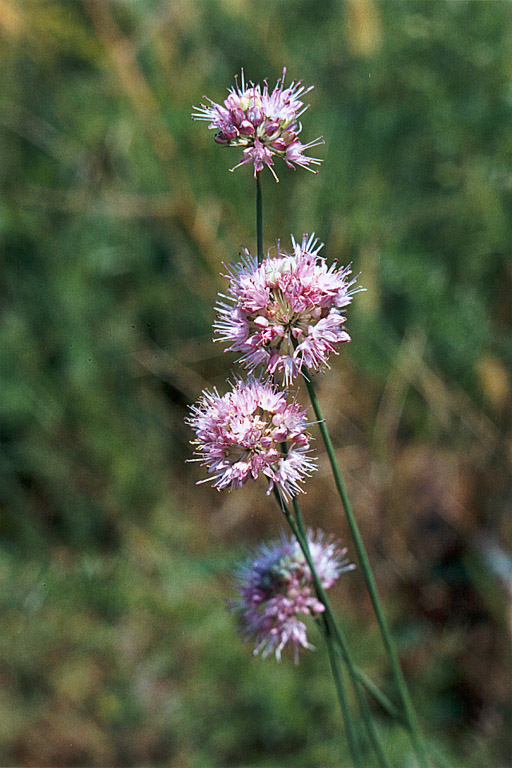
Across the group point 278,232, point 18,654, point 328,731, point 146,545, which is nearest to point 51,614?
point 18,654

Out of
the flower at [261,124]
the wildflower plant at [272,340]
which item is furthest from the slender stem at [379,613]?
the flower at [261,124]

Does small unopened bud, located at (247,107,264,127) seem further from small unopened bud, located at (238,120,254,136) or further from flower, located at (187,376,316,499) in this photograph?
flower, located at (187,376,316,499)

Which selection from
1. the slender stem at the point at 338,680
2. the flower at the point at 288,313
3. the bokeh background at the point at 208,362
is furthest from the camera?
the bokeh background at the point at 208,362

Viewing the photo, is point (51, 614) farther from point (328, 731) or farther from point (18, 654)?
point (328, 731)

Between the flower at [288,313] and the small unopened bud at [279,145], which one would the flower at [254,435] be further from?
the small unopened bud at [279,145]

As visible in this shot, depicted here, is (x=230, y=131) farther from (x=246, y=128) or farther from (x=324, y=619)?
(x=324, y=619)

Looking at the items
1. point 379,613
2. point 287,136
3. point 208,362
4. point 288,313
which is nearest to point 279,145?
point 287,136
